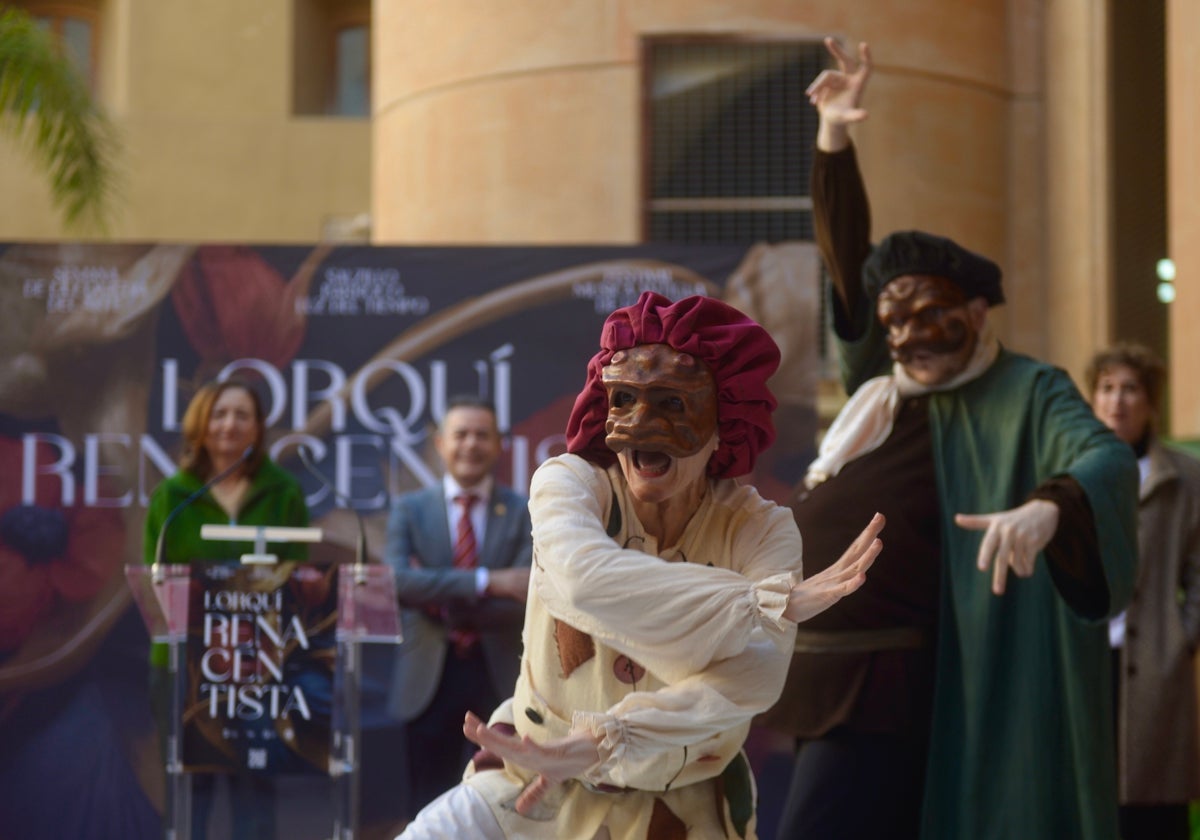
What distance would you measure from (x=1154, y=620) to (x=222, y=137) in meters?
11.9

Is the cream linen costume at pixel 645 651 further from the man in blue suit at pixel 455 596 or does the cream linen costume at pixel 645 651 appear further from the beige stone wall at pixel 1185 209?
the beige stone wall at pixel 1185 209

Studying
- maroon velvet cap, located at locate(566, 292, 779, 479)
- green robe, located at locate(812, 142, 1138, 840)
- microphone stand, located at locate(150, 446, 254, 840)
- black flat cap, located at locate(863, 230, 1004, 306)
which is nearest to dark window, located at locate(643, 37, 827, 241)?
microphone stand, located at locate(150, 446, 254, 840)

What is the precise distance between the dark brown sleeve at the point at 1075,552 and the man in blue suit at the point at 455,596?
262cm

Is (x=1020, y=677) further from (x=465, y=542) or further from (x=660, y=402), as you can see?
(x=465, y=542)

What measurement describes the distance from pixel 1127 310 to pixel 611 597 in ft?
26.1

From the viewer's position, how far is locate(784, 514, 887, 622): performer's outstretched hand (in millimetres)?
2922

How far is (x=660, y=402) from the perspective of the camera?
124 inches

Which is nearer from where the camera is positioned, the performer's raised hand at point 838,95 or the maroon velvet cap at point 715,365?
the maroon velvet cap at point 715,365

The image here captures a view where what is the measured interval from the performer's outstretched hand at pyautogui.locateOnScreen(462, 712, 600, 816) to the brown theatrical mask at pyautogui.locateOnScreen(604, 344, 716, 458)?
50cm

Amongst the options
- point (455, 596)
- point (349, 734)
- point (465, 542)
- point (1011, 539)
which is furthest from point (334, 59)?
point (1011, 539)

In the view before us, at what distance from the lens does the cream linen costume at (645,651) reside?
2955 mm

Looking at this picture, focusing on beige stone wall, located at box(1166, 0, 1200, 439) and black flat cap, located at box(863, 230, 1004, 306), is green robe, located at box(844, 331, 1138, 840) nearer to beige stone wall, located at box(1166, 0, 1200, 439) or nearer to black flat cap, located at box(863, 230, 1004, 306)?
black flat cap, located at box(863, 230, 1004, 306)

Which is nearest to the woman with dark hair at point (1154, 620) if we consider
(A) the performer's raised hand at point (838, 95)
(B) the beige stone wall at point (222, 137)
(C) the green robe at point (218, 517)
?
(A) the performer's raised hand at point (838, 95)

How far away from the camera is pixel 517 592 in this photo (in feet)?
22.2
